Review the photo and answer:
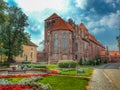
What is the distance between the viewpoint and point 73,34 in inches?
2894

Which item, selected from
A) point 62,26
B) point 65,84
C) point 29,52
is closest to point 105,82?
point 65,84

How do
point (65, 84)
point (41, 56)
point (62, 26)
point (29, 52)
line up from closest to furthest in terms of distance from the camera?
point (65, 84) < point (62, 26) < point (41, 56) < point (29, 52)

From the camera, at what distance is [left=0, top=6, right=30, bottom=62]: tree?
189 ft

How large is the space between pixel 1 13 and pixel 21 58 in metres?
44.9

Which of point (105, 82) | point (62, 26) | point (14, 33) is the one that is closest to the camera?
point (105, 82)

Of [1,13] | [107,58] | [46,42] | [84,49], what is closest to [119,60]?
[107,58]

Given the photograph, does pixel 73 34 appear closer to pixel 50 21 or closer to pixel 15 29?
pixel 50 21

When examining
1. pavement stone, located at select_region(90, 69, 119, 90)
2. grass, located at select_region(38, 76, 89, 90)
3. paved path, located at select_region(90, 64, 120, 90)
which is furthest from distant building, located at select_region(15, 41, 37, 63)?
grass, located at select_region(38, 76, 89, 90)

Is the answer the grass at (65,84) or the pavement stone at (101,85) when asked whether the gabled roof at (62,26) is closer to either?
the pavement stone at (101,85)

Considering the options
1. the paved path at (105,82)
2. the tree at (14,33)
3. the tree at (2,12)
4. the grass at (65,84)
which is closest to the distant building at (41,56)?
the tree at (14,33)

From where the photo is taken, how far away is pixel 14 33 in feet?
194

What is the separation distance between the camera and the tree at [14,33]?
57.5 metres

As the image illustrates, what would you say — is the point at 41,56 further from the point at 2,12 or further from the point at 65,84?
the point at 65,84

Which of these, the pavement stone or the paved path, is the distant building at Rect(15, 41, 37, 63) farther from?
the pavement stone
